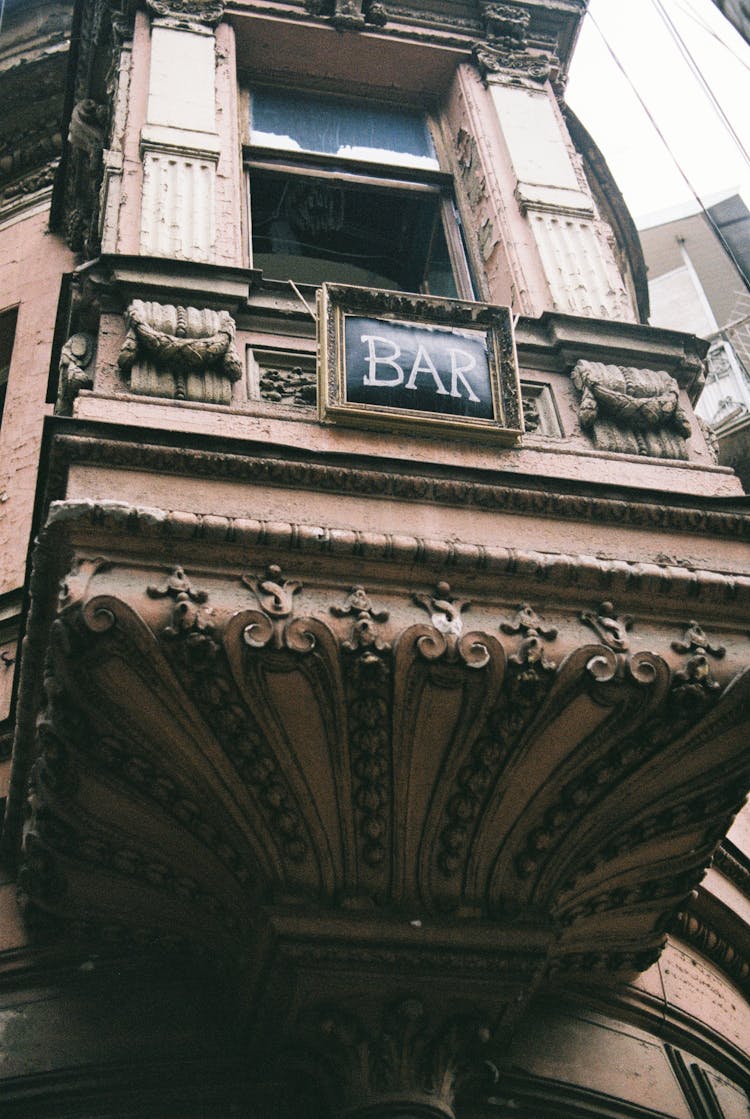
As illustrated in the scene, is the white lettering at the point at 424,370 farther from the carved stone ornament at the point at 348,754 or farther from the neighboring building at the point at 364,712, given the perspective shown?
the carved stone ornament at the point at 348,754

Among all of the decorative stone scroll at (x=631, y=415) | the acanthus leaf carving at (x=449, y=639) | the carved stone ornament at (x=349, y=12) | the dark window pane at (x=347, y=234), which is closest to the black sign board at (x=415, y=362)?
the decorative stone scroll at (x=631, y=415)

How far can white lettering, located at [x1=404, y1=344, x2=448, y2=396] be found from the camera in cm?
537

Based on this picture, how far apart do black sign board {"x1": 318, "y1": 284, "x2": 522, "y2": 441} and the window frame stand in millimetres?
1693

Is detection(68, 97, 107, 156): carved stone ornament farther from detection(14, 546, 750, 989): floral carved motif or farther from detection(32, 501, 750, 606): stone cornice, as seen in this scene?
detection(14, 546, 750, 989): floral carved motif

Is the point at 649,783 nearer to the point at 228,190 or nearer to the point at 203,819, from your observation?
the point at 203,819

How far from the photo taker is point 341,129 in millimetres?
7953

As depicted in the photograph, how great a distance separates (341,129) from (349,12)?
79 cm

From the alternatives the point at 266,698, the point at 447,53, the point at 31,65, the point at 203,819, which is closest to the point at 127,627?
the point at 266,698

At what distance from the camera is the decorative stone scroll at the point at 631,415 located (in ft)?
18.2

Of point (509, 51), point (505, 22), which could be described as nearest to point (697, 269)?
point (505, 22)

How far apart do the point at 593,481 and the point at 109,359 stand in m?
2.12

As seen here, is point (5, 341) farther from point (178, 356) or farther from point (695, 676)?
point (695, 676)

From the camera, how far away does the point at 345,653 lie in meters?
4.23

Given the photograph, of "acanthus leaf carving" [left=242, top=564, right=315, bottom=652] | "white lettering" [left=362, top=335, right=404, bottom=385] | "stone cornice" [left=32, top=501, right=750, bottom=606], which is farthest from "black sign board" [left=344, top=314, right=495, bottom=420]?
"acanthus leaf carving" [left=242, top=564, right=315, bottom=652]
